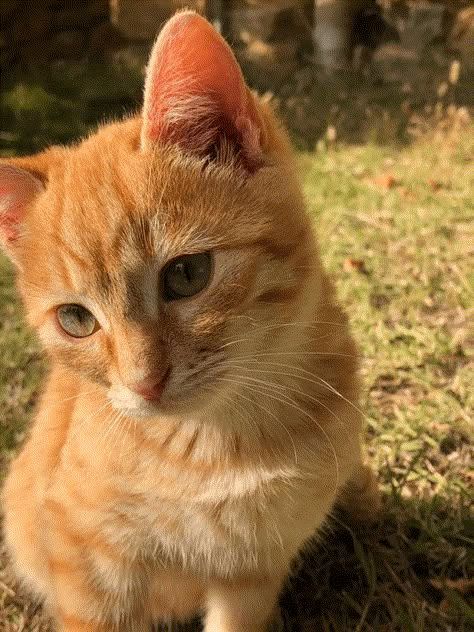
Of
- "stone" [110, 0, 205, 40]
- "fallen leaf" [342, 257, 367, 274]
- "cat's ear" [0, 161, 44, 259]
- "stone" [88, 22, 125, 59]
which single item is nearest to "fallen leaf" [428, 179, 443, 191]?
"fallen leaf" [342, 257, 367, 274]

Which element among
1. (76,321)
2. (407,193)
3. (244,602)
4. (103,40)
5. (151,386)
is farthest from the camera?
(103,40)

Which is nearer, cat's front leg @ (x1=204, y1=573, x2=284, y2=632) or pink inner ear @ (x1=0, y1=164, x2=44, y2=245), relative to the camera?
pink inner ear @ (x1=0, y1=164, x2=44, y2=245)

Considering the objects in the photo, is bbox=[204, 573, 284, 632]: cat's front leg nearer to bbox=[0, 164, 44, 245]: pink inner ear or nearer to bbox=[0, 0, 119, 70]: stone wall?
bbox=[0, 164, 44, 245]: pink inner ear

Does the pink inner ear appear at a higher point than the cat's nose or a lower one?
higher

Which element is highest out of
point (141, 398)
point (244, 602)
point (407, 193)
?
point (141, 398)

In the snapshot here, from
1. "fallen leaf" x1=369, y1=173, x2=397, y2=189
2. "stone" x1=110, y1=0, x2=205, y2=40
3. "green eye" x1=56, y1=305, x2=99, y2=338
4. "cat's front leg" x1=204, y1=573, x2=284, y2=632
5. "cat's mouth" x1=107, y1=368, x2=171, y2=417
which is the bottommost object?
"cat's front leg" x1=204, y1=573, x2=284, y2=632

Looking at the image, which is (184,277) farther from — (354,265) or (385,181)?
(385,181)

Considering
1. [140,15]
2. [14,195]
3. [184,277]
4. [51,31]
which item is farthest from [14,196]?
[51,31]
